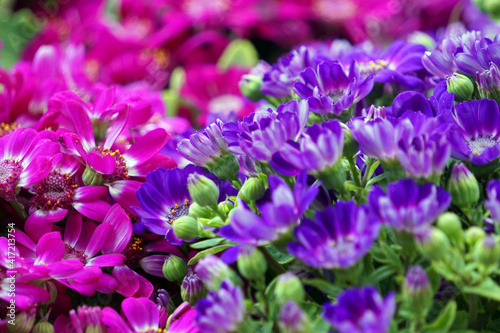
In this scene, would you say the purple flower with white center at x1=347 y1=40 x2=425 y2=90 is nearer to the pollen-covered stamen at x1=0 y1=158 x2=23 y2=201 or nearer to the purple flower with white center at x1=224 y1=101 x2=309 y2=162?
the purple flower with white center at x1=224 y1=101 x2=309 y2=162

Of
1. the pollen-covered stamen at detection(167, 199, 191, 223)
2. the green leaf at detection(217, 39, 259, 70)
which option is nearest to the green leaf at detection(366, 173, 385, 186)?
the pollen-covered stamen at detection(167, 199, 191, 223)

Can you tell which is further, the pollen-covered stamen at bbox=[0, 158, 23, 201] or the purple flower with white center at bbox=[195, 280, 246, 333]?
the pollen-covered stamen at bbox=[0, 158, 23, 201]

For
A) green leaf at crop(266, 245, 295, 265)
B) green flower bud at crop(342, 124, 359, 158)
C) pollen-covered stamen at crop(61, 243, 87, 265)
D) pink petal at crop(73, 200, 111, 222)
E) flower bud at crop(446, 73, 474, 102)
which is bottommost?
pollen-covered stamen at crop(61, 243, 87, 265)

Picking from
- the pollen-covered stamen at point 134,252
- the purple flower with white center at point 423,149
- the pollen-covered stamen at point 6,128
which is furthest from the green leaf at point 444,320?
the pollen-covered stamen at point 6,128

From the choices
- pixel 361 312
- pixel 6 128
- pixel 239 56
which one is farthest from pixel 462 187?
pixel 239 56

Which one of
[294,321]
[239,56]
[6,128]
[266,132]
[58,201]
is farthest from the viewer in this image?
[239,56]

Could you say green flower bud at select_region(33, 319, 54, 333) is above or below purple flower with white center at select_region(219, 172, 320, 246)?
below

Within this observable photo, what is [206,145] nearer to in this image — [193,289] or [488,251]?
[193,289]
